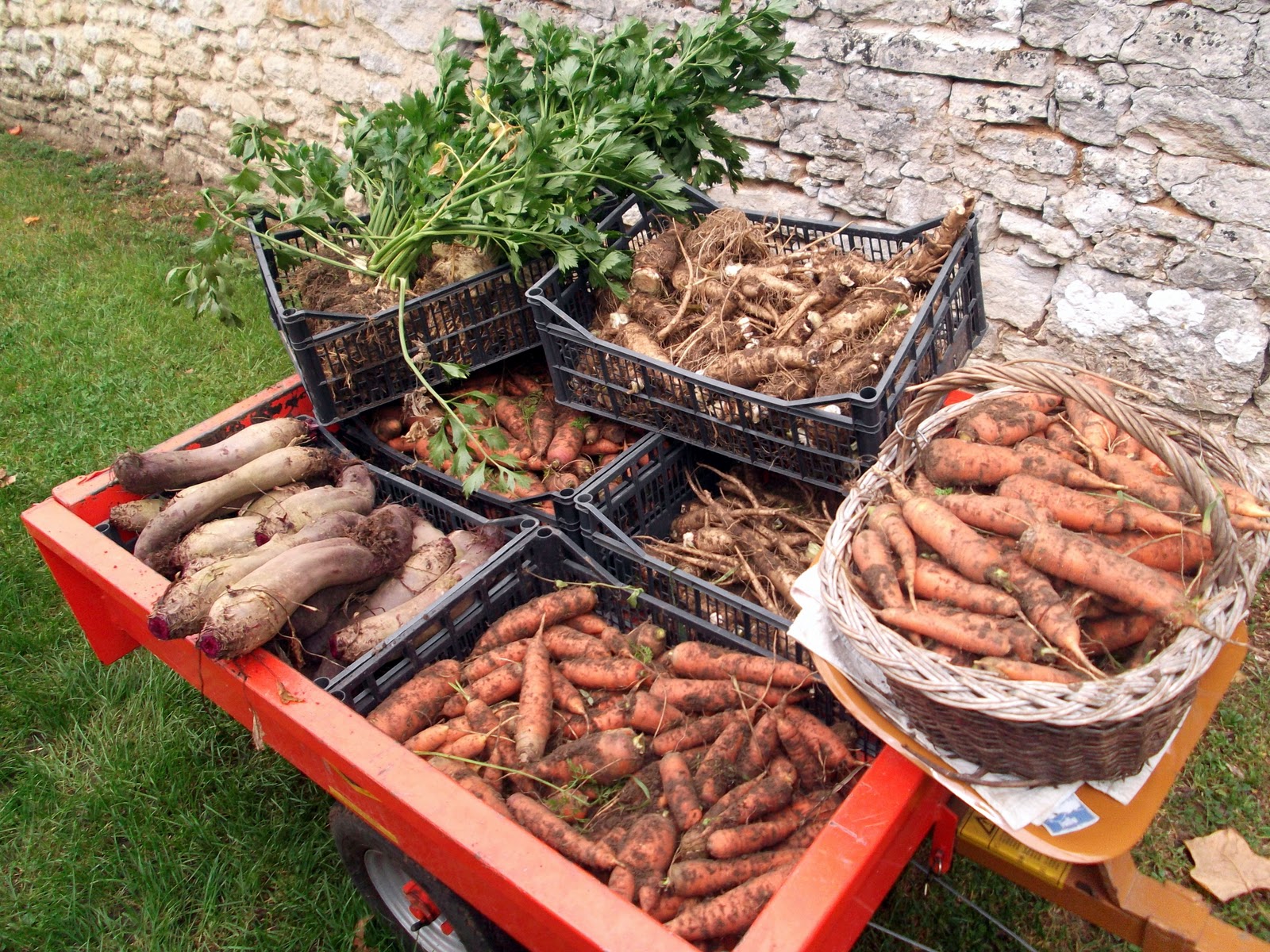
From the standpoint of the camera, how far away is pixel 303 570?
109 inches

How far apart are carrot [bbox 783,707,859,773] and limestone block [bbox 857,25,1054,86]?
278 cm

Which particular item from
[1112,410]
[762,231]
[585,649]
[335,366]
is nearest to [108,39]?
[335,366]

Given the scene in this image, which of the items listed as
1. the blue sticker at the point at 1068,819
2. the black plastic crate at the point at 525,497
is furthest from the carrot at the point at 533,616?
the blue sticker at the point at 1068,819

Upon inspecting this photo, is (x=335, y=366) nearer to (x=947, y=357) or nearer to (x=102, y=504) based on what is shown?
(x=102, y=504)

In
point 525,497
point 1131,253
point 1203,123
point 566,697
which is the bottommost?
point 566,697

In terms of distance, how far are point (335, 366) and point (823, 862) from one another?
238cm

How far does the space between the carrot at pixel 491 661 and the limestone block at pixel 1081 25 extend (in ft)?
9.80

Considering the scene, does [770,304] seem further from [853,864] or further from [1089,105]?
[853,864]

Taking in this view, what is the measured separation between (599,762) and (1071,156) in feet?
9.87

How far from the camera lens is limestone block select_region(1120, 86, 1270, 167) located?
3336 millimetres

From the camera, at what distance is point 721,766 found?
2418 mm

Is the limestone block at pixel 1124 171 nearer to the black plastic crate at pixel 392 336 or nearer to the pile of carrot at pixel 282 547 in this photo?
the black plastic crate at pixel 392 336

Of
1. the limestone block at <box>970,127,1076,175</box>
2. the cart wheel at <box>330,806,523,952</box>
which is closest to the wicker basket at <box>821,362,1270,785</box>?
the cart wheel at <box>330,806,523,952</box>

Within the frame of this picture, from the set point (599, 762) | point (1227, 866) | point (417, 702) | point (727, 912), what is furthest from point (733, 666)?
point (1227, 866)
